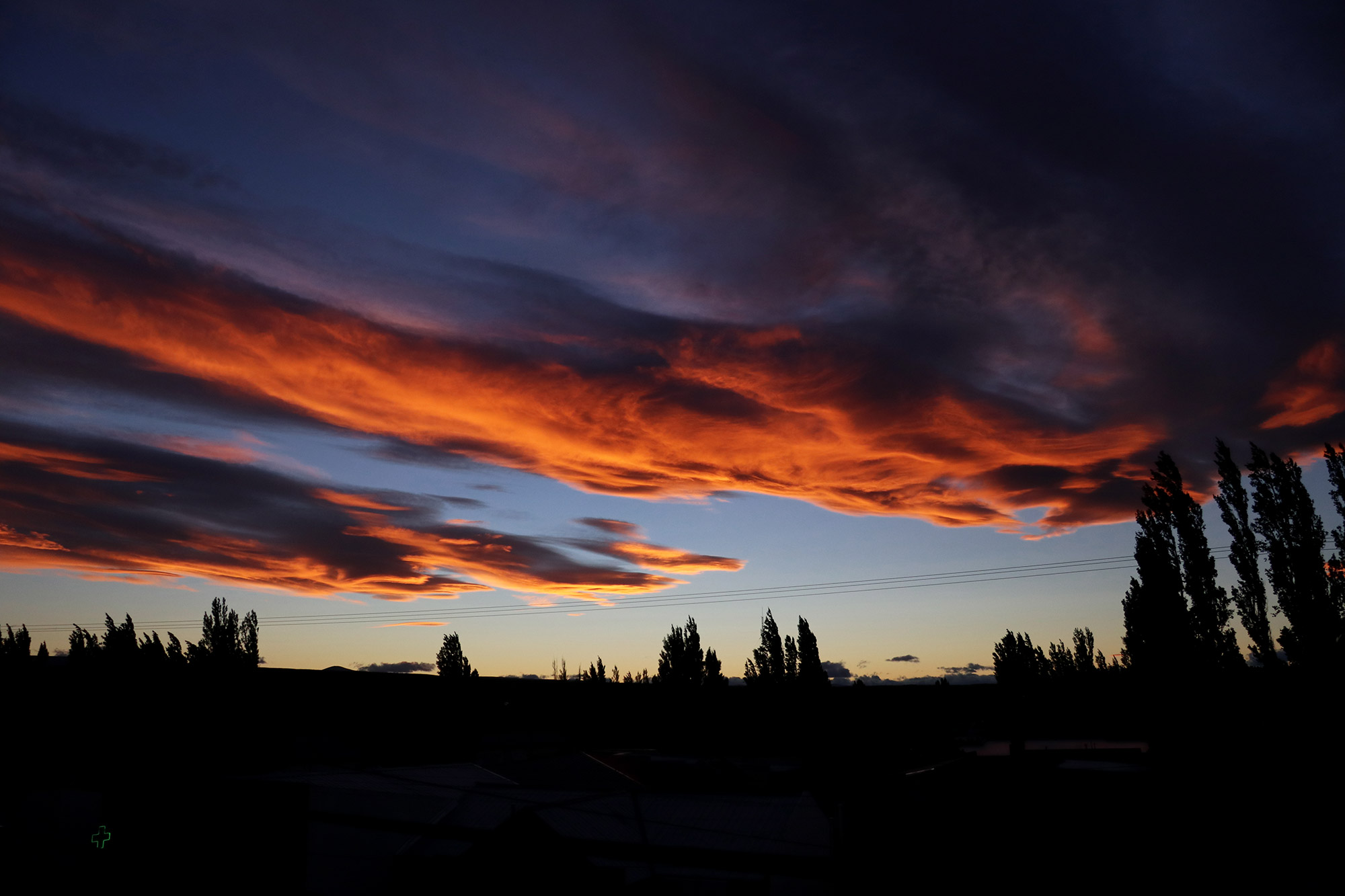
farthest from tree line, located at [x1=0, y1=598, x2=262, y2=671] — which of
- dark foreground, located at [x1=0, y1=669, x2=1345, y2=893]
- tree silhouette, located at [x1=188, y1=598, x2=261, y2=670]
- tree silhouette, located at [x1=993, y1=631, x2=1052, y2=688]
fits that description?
tree silhouette, located at [x1=993, y1=631, x2=1052, y2=688]

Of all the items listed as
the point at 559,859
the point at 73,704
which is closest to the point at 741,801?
the point at 559,859

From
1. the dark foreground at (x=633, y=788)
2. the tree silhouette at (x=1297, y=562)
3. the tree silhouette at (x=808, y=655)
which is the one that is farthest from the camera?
the tree silhouette at (x=808, y=655)

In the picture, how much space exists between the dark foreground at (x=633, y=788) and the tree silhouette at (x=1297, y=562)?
4494mm

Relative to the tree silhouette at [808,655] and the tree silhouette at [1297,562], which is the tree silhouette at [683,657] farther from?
the tree silhouette at [1297,562]

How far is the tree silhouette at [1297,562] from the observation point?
117ft

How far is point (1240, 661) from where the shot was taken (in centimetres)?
3794

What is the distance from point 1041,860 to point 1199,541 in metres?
33.1

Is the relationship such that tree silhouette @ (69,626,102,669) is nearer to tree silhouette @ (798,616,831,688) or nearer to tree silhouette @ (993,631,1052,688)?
tree silhouette @ (798,616,831,688)

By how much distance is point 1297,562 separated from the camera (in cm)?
3853

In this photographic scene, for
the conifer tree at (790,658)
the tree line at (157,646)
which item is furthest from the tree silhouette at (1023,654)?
the tree line at (157,646)

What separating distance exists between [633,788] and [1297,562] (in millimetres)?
39538

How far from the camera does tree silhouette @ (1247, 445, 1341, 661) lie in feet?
117

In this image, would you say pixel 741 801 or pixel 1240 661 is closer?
pixel 741 801

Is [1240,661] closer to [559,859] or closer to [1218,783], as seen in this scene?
[1218,783]
